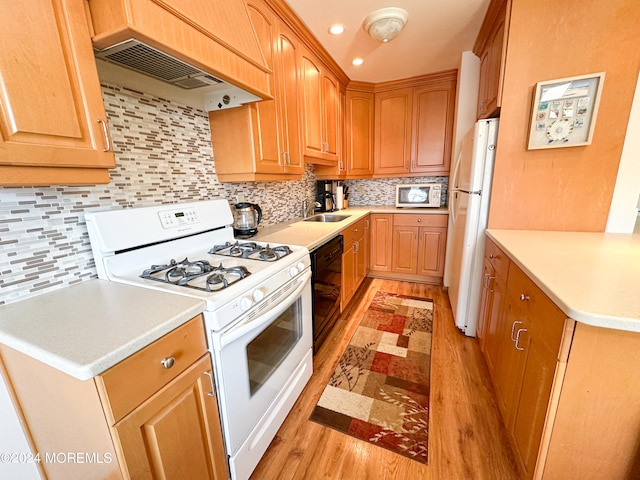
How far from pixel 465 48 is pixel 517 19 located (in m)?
0.94

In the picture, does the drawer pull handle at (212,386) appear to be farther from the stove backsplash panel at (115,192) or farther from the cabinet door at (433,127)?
the cabinet door at (433,127)

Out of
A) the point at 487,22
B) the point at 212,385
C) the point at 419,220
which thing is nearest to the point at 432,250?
the point at 419,220

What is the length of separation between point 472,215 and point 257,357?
5.54 ft

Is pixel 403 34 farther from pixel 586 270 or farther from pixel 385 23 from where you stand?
pixel 586 270

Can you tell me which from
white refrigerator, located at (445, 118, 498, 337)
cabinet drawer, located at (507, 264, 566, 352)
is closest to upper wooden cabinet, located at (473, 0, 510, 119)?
white refrigerator, located at (445, 118, 498, 337)

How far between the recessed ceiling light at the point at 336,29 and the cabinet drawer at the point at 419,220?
74.6 inches

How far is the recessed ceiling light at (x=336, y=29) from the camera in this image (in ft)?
6.37

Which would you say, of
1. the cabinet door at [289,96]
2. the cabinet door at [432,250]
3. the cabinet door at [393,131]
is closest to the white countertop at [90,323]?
the cabinet door at [289,96]

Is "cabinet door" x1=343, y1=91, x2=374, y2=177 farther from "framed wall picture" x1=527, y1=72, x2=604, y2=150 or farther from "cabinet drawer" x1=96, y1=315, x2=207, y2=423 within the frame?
"cabinet drawer" x1=96, y1=315, x2=207, y2=423

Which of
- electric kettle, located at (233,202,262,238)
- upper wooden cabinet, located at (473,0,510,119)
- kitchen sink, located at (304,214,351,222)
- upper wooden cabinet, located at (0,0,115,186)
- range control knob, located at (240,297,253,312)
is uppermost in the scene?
upper wooden cabinet, located at (473,0,510,119)

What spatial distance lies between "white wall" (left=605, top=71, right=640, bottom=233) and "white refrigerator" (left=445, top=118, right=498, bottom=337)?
2.02 ft

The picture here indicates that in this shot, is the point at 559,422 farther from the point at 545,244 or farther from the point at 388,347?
the point at 388,347

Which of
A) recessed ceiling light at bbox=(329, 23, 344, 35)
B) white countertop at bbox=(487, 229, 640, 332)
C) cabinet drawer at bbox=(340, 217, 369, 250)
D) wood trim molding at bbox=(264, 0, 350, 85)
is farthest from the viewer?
cabinet drawer at bbox=(340, 217, 369, 250)

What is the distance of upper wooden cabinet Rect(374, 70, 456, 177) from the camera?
9.82 feet
